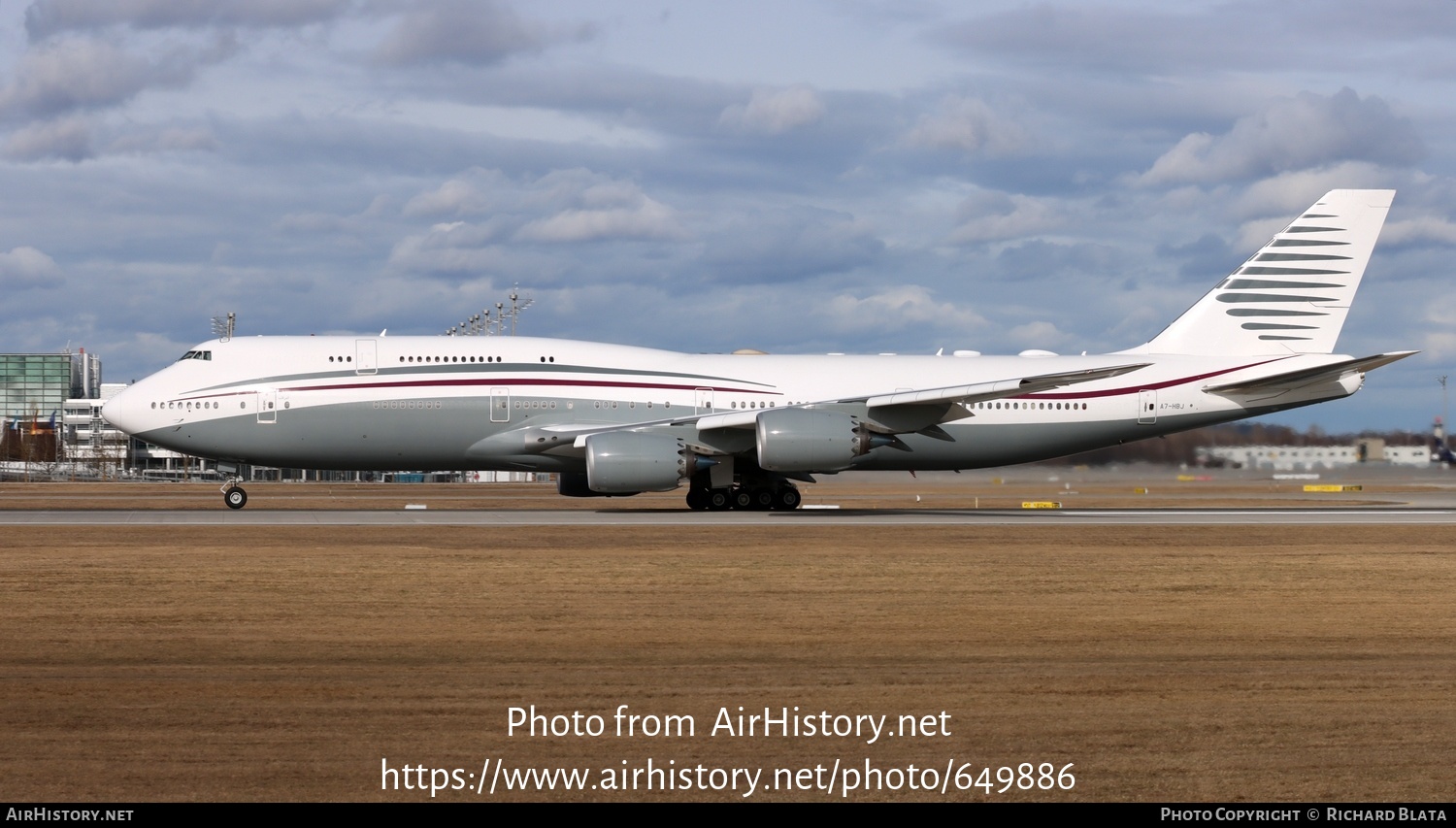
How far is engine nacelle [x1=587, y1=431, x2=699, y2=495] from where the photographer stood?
2992cm

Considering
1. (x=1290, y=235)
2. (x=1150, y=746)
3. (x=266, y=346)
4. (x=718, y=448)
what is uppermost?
(x=1290, y=235)

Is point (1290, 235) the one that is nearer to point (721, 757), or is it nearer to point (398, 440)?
point (398, 440)

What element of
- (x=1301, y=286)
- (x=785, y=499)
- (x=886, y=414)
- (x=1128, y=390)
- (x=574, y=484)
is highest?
(x=1301, y=286)

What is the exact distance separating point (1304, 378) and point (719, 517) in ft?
48.4

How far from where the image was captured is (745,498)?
111 feet

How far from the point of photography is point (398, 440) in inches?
1287

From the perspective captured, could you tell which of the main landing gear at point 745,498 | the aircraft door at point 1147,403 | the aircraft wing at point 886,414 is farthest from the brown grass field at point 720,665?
the aircraft door at point 1147,403

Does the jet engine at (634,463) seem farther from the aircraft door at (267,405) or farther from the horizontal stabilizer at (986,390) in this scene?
the aircraft door at (267,405)

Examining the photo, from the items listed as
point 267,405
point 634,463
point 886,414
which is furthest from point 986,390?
point 267,405

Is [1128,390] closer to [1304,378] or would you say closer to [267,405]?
[1304,378]

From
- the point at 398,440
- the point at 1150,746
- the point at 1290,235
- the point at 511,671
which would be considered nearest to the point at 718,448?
the point at 398,440

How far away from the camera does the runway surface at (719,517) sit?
1129 inches

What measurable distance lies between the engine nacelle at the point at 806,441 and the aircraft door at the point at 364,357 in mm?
9233
